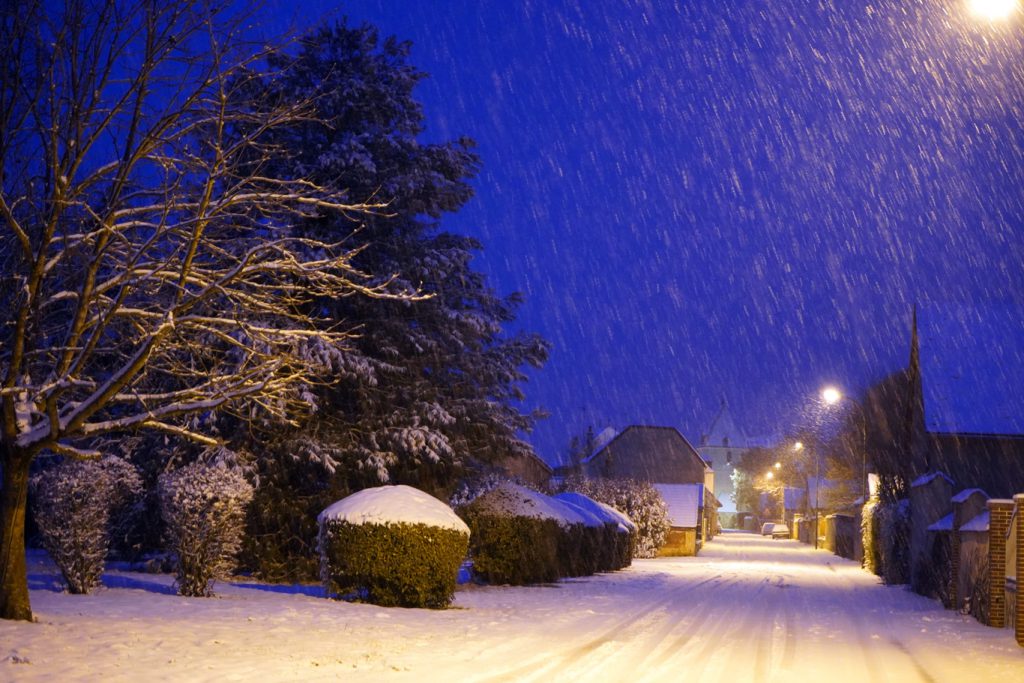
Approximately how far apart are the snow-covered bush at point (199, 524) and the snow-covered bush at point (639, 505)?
29968mm

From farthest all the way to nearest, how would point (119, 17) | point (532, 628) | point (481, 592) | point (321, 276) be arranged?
1. point (481, 592)
2. point (532, 628)
3. point (321, 276)
4. point (119, 17)

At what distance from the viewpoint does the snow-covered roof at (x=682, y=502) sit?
54344 millimetres

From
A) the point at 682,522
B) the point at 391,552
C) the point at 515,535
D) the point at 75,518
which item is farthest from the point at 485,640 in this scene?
the point at 682,522

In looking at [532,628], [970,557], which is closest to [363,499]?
[532,628]

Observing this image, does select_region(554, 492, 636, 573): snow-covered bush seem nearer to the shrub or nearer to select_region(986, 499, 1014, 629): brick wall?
the shrub

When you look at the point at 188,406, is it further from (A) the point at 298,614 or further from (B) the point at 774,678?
(B) the point at 774,678

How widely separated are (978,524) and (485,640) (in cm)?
1141

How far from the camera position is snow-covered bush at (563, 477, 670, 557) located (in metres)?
46.4

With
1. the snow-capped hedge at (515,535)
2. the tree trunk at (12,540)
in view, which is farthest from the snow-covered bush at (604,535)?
the tree trunk at (12,540)

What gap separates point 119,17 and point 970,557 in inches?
702

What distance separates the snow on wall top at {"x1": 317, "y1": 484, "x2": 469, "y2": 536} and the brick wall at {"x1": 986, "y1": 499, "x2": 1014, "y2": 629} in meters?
9.36

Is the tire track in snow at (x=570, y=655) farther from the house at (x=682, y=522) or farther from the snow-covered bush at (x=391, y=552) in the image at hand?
the house at (x=682, y=522)

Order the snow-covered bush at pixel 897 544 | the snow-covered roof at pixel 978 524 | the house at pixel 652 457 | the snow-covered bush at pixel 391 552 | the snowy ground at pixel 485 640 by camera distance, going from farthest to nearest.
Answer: the house at pixel 652 457 → the snow-covered bush at pixel 897 544 → the snow-covered roof at pixel 978 524 → the snow-covered bush at pixel 391 552 → the snowy ground at pixel 485 640

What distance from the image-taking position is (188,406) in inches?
485
